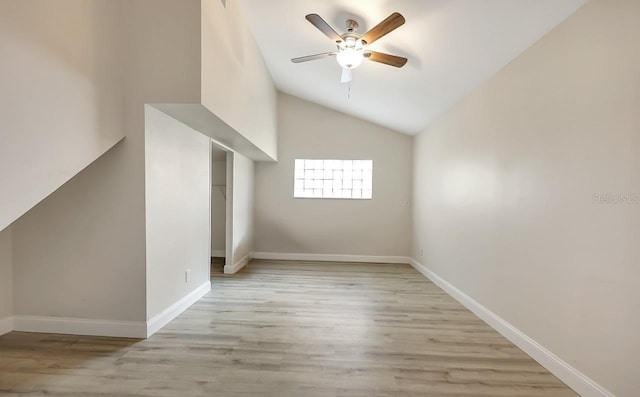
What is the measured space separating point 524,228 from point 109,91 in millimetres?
3542

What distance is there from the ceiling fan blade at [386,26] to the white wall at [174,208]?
1.94 m

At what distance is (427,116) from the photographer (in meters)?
4.36

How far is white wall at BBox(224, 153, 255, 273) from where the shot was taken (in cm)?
460

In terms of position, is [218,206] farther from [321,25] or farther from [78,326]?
[321,25]

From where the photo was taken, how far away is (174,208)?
2840 mm

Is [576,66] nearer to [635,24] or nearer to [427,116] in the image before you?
[635,24]

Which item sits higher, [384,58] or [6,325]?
[384,58]

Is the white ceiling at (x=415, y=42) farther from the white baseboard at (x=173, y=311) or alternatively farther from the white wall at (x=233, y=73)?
the white baseboard at (x=173, y=311)

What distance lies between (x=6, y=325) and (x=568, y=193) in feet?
15.1

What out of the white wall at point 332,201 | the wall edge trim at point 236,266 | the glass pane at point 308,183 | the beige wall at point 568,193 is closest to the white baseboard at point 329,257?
the white wall at point 332,201

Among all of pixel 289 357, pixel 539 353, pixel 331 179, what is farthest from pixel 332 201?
pixel 539 353

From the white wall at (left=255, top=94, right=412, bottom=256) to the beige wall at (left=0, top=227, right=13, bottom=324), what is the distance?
3574 millimetres

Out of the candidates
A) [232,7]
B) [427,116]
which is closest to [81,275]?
[232,7]

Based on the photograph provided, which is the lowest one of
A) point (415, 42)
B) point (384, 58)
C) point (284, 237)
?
point (284, 237)
